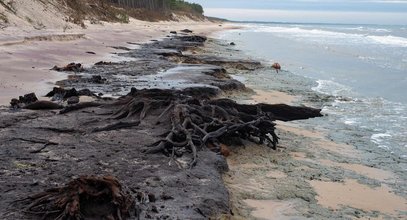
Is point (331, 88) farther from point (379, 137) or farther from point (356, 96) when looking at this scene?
point (379, 137)

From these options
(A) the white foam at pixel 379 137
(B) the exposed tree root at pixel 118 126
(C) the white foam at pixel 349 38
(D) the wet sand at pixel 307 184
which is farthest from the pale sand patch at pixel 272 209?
(C) the white foam at pixel 349 38

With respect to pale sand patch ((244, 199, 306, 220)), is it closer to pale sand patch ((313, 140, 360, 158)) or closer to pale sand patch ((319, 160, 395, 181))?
pale sand patch ((319, 160, 395, 181))

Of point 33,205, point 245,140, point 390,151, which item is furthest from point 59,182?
point 390,151

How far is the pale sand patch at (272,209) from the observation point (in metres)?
5.07

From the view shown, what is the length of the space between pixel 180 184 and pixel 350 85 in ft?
41.6

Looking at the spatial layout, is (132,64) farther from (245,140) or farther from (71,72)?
(245,140)

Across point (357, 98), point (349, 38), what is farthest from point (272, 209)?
point (349, 38)

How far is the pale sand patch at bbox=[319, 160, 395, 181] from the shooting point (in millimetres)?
6934

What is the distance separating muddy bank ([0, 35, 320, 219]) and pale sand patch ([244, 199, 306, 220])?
374 mm

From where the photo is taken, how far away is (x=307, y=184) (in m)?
6.15

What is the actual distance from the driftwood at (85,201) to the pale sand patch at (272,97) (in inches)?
311

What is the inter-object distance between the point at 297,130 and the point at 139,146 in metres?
4.01

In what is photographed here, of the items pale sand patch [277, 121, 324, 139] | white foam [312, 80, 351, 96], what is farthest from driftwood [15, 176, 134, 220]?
white foam [312, 80, 351, 96]

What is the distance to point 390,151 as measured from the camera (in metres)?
8.30
